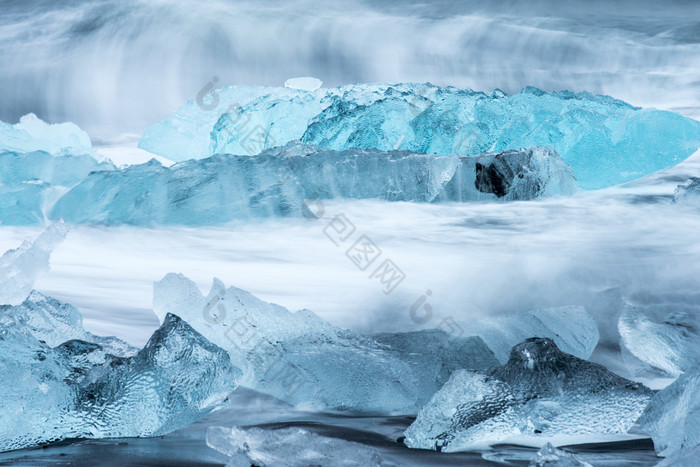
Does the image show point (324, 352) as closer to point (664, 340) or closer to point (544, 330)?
point (544, 330)

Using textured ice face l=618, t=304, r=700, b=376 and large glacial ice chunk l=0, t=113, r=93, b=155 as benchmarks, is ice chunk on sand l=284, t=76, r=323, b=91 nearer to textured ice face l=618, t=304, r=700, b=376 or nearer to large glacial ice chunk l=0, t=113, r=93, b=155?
large glacial ice chunk l=0, t=113, r=93, b=155

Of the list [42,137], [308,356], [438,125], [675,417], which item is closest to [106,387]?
[308,356]

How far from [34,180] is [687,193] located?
3821 mm

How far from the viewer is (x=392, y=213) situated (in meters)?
4.07

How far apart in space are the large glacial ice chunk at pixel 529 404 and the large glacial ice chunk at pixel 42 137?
5.00 metres

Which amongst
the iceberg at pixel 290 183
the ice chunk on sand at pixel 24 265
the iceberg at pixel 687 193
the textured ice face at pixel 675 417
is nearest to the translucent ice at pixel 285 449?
the textured ice face at pixel 675 417

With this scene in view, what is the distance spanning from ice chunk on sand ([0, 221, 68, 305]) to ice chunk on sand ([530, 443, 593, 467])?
1586 millimetres

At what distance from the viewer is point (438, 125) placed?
5.03m

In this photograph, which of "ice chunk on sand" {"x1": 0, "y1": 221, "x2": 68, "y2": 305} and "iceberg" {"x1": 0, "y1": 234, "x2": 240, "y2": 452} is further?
"ice chunk on sand" {"x1": 0, "y1": 221, "x2": 68, "y2": 305}

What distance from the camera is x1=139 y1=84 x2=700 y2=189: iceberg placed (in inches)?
188

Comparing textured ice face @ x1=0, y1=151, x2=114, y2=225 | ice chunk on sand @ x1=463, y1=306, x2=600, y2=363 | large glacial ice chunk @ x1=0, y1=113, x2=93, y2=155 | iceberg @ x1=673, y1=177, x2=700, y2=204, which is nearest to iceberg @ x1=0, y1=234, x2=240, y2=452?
ice chunk on sand @ x1=463, y1=306, x2=600, y2=363

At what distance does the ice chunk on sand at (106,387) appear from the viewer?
140 centimetres

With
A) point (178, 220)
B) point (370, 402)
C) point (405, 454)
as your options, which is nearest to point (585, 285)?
point (370, 402)

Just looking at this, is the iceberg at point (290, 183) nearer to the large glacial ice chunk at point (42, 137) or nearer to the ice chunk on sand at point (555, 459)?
the large glacial ice chunk at point (42, 137)
